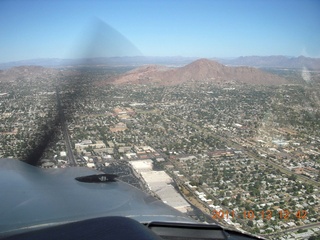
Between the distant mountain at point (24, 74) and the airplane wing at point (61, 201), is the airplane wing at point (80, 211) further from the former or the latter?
the distant mountain at point (24, 74)

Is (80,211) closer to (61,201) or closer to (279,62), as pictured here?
(61,201)

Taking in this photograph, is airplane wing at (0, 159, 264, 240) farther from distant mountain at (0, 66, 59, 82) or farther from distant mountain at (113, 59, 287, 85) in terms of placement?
distant mountain at (113, 59, 287, 85)

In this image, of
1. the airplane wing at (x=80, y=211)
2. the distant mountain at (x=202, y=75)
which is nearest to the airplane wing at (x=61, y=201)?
the airplane wing at (x=80, y=211)

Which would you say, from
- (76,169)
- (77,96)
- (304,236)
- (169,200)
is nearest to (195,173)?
(169,200)

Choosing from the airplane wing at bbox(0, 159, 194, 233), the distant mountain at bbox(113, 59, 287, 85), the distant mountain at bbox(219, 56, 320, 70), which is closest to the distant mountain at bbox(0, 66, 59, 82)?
the distant mountain at bbox(113, 59, 287, 85)
